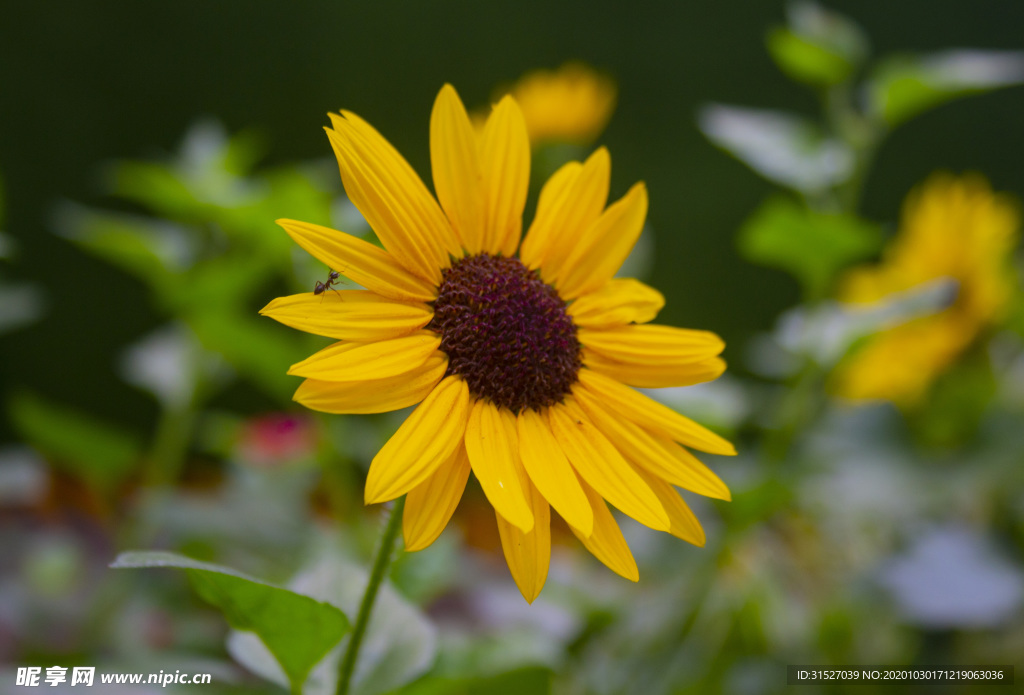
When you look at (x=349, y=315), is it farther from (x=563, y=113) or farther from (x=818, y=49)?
(x=563, y=113)

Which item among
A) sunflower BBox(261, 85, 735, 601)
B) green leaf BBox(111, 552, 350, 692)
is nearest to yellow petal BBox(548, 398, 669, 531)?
sunflower BBox(261, 85, 735, 601)

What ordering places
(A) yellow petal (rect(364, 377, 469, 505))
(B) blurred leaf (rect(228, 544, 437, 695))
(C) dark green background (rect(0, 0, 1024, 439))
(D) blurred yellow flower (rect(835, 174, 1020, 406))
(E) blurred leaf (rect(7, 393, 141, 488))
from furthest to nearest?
(C) dark green background (rect(0, 0, 1024, 439)), (D) blurred yellow flower (rect(835, 174, 1020, 406)), (E) blurred leaf (rect(7, 393, 141, 488)), (B) blurred leaf (rect(228, 544, 437, 695)), (A) yellow petal (rect(364, 377, 469, 505))

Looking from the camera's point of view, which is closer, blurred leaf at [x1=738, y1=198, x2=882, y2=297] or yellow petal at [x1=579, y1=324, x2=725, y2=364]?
yellow petal at [x1=579, y1=324, x2=725, y2=364]

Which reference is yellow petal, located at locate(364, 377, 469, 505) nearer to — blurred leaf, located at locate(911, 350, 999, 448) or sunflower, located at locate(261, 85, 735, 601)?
sunflower, located at locate(261, 85, 735, 601)

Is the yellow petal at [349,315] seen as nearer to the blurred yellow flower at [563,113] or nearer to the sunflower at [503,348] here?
the sunflower at [503,348]

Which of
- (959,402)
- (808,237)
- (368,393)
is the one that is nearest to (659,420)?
(368,393)

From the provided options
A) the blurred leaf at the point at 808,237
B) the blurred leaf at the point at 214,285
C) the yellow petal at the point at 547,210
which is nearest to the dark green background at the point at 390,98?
the blurred leaf at the point at 214,285
